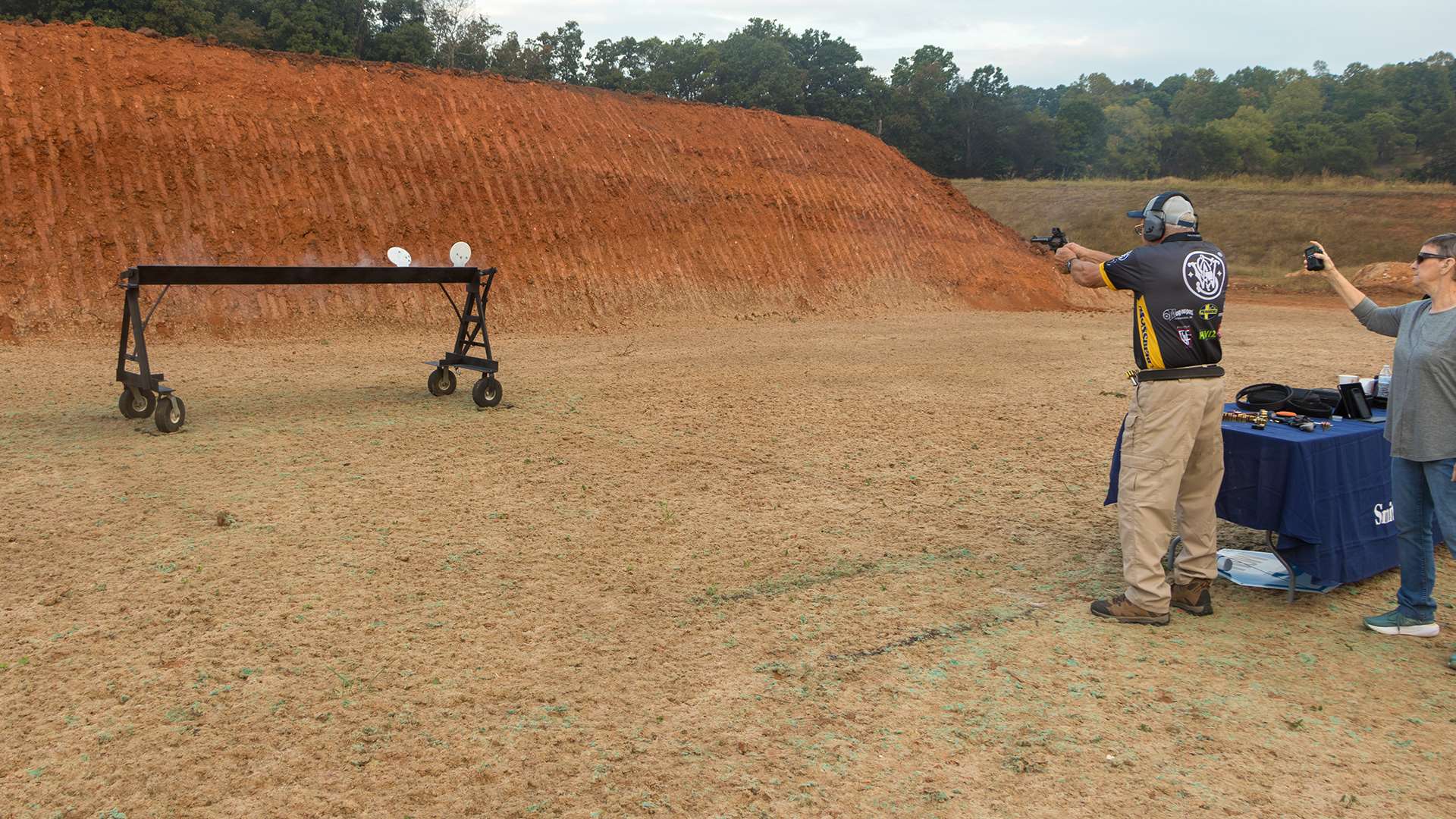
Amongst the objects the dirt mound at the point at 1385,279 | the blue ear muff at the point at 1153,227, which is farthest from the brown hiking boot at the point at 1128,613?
the dirt mound at the point at 1385,279

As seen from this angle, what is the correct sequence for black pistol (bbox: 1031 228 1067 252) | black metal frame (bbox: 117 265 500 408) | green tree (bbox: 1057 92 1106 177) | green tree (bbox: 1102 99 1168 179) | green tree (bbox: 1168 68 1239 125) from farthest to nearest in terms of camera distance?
green tree (bbox: 1168 68 1239 125), green tree (bbox: 1057 92 1106 177), green tree (bbox: 1102 99 1168 179), black metal frame (bbox: 117 265 500 408), black pistol (bbox: 1031 228 1067 252)

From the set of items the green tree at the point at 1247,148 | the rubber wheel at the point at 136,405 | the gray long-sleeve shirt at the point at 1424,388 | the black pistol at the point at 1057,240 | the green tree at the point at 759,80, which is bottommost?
the rubber wheel at the point at 136,405

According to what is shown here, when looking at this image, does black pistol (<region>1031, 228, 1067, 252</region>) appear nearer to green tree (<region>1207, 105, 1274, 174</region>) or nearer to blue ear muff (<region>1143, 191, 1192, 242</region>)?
blue ear muff (<region>1143, 191, 1192, 242</region>)

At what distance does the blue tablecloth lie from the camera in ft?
17.0

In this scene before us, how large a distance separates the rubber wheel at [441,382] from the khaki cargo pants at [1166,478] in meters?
8.35

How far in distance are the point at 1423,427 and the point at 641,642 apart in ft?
12.7

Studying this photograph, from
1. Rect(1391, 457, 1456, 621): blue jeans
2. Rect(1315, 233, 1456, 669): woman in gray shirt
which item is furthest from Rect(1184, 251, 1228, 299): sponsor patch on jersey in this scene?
Rect(1391, 457, 1456, 621): blue jeans

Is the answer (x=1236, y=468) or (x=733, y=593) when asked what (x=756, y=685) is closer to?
(x=733, y=593)

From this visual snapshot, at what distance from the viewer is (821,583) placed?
5.67 m

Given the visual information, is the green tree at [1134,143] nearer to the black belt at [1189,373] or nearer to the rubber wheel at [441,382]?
the rubber wheel at [441,382]

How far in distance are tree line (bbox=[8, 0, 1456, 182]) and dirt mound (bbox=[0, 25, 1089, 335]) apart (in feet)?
45.4

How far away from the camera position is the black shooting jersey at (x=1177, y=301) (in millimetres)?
4969

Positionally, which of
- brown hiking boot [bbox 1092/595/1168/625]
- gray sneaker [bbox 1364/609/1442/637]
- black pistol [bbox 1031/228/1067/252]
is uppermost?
black pistol [bbox 1031/228/1067/252]

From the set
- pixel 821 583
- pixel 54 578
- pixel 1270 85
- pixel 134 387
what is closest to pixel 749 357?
pixel 134 387
